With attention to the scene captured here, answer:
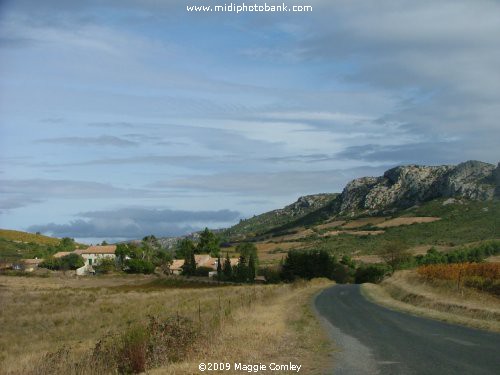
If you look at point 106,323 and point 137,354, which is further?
point 106,323

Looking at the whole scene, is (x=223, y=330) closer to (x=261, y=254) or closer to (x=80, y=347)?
(x=80, y=347)

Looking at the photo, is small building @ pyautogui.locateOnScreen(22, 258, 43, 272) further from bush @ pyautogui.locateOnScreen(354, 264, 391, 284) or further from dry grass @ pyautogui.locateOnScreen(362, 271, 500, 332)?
dry grass @ pyautogui.locateOnScreen(362, 271, 500, 332)

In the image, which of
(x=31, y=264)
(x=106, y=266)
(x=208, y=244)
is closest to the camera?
(x=106, y=266)

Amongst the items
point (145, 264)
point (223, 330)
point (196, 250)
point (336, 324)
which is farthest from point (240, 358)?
point (196, 250)

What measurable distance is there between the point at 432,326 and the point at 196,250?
135823 mm

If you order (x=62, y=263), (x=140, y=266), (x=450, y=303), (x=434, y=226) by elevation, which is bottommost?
(x=450, y=303)

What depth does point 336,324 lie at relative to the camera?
85.6 ft

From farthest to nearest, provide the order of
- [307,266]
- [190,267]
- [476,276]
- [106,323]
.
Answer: [190,267]
[307,266]
[476,276]
[106,323]

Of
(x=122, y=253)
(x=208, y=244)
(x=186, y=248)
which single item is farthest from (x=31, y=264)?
(x=208, y=244)

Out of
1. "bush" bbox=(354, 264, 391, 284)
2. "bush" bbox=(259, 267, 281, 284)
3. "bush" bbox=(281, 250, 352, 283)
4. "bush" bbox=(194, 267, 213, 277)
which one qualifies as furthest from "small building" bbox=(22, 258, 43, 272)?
"bush" bbox=(354, 264, 391, 284)

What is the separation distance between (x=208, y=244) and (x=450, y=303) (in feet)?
419

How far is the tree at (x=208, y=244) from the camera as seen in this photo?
157625 millimetres

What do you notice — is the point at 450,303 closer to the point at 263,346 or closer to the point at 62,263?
the point at 263,346

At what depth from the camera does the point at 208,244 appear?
518 feet
